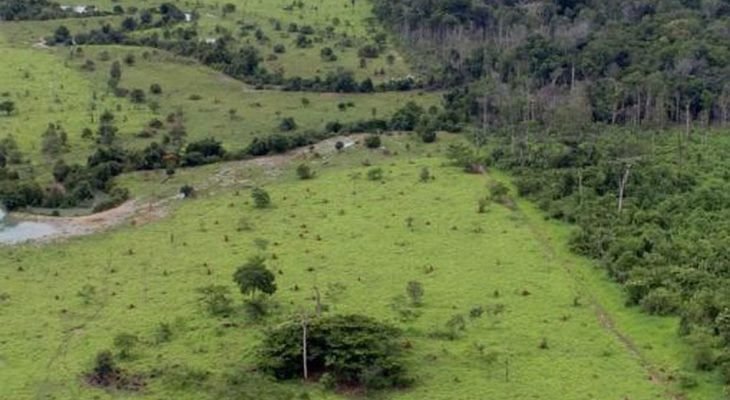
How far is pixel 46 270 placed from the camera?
189ft

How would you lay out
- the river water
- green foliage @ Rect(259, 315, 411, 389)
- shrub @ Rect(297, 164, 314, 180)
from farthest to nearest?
shrub @ Rect(297, 164, 314, 180), the river water, green foliage @ Rect(259, 315, 411, 389)

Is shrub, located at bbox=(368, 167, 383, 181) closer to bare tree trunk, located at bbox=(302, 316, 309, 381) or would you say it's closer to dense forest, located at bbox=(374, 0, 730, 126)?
dense forest, located at bbox=(374, 0, 730, 126)

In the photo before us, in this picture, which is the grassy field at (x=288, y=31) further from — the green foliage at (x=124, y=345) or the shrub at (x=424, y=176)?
the green foliage at (x=124, y=345)

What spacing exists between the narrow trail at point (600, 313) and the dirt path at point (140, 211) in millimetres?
17041

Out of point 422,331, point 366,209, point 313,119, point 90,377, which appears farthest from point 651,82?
point 90,377

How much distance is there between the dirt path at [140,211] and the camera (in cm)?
6406

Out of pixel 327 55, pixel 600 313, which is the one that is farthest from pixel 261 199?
pixel 327 55

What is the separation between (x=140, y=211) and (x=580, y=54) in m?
43.5

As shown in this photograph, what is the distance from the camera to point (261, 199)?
66.6 m

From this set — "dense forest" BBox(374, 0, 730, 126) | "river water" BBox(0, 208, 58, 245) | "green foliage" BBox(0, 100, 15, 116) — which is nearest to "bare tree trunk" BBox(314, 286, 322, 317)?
"river water" BBox(0, 208, 58, 245)

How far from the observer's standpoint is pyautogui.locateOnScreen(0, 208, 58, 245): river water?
6262 cm

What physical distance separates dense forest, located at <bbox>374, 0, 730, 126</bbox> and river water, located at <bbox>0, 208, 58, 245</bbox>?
33716 millimetres

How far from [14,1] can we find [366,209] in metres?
68.0

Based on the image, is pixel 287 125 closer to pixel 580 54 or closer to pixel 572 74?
pixel 572 74
